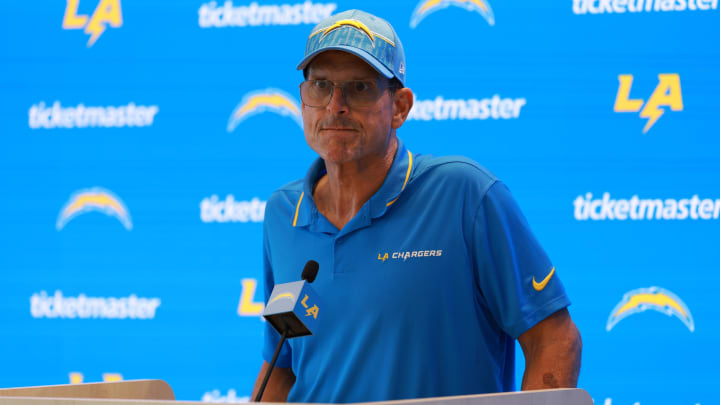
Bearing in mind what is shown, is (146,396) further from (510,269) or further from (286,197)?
(510,269)

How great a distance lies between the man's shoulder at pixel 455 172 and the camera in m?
1.84

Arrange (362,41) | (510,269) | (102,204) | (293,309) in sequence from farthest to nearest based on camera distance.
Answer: (102,204) < (362,41) < (510,269) < (293,309)

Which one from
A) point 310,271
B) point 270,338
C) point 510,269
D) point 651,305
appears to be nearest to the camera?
point 310,271

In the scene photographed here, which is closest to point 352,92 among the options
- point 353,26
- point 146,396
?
point 353,26

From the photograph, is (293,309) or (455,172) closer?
(293,309)

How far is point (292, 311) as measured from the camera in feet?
4.50

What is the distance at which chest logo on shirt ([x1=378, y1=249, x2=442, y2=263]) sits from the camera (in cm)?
182

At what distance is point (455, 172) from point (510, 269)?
0.27m

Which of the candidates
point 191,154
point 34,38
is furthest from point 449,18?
point 34,38

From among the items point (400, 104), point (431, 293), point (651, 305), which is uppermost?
point (400, 104)

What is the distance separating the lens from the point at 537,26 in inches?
129

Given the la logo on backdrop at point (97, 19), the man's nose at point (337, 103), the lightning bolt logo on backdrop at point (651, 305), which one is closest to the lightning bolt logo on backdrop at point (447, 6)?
the lightning bolt logo on backdrop at point (651, 305)

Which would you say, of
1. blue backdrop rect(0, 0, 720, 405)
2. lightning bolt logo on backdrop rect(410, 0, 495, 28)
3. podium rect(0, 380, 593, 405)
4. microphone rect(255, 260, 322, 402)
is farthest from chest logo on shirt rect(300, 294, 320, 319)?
lightning bolt logo on backdrop rect(410, 0, 495, 28)

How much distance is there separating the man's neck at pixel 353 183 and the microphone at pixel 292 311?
0.53 metres
